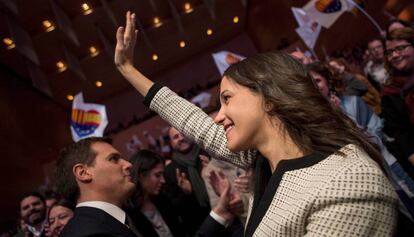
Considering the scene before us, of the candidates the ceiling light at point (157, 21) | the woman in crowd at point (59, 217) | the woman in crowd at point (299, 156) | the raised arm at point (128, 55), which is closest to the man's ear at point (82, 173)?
the raised arm at point (128, 55)

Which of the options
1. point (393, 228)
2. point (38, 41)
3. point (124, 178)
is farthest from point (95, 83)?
point (393, 228)

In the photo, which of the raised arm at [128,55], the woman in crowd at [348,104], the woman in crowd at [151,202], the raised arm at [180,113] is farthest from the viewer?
the woman in crowd at [151,202]

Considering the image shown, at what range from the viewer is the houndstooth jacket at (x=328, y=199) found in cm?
87

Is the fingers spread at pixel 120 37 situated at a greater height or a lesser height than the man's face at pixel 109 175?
greater

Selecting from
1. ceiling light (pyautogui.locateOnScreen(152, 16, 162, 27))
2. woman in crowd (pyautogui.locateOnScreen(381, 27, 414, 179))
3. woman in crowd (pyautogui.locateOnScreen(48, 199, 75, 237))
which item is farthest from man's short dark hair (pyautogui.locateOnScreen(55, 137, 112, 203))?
ceiling light (pyautogui.locateOnScreen(152, 16, 162, 27))

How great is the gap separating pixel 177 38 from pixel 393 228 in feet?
34.1

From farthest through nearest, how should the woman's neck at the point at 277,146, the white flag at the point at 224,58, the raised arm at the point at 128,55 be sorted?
the white flag at the point at 224,58, the raised arm at the point at 128,55, the woman's neck at the point at 277,146

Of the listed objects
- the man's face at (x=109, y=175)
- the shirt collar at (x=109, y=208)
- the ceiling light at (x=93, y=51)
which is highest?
the ceiling light at (x=93, y=51)

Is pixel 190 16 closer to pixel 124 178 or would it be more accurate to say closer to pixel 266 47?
pixel 266 47

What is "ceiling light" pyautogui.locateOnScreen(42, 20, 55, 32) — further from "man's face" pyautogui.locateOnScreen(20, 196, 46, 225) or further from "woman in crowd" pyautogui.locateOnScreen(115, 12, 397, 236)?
"woman in crowd" pyautogui.locateOnScreen(115, 12, 397, 236)

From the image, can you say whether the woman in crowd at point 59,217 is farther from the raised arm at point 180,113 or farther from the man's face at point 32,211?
the raised arm at point 180,113

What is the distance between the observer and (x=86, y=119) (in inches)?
148

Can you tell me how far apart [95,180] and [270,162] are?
1.04 metres

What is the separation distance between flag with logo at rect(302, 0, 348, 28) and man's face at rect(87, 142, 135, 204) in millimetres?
3599
